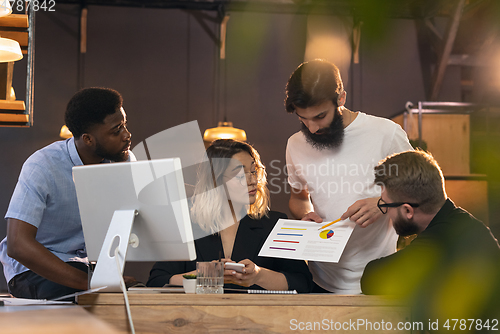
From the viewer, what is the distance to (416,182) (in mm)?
1581

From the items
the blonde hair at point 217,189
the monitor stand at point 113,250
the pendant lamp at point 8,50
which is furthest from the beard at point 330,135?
the pendant lamp at point 8,50

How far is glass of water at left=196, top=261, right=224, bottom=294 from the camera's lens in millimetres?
1448

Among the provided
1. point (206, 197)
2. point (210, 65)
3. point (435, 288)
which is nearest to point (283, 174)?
point (210, 65)

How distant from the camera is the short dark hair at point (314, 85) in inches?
70.2

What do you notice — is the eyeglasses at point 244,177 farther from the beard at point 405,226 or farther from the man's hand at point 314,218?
the beard at point 405,226

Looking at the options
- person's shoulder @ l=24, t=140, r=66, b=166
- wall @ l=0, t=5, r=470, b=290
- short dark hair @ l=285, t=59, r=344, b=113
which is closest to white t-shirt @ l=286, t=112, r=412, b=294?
short dark hair @ l=285, t=59, r=344, b=113

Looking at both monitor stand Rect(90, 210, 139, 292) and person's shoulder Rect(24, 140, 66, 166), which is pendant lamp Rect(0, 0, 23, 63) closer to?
person's shoulder Rect(24, 140, 66, 166)

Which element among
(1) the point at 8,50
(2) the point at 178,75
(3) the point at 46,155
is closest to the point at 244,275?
(3) the point at 46,155

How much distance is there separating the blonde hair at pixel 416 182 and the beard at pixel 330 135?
1.18 feet

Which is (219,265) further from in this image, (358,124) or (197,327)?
(358,124)

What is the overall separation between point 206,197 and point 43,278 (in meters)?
0.76

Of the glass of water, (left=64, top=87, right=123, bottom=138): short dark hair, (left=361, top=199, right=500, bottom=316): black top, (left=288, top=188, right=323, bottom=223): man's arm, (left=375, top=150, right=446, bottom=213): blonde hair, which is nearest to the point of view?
(left=361, top=199, right=500, bottom=316): black top

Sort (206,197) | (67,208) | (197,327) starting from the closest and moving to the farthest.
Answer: (197,327)
(67,208)
(206,197)

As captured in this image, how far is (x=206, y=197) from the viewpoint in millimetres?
2082
